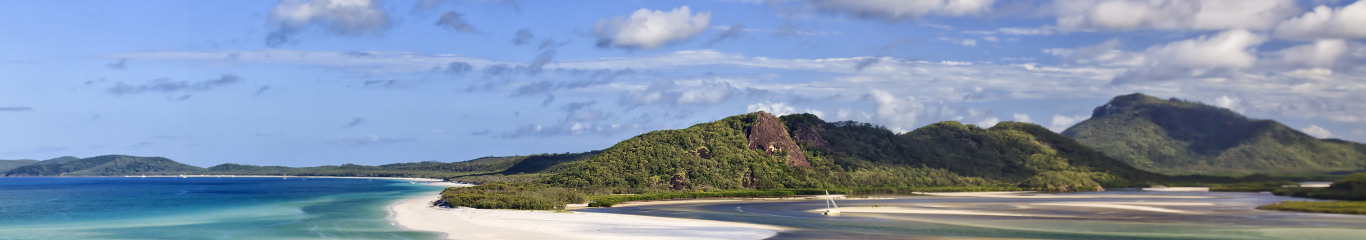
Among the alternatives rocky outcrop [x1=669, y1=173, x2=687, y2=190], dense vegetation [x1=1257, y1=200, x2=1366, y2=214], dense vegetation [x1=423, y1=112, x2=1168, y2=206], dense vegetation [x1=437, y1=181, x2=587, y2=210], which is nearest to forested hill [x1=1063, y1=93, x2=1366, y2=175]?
dense vegetation [x1=1257, y1=200, x2=1366, y2=214]

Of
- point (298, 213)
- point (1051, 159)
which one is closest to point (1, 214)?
point (298, 213)

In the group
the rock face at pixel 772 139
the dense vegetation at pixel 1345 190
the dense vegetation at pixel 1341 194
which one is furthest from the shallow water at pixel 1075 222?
the rock face at pixel 772 139

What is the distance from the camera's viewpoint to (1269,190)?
50031 millimetres

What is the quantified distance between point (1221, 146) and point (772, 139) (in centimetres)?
7225

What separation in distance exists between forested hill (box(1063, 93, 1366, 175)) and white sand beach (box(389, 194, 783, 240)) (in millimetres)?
35019

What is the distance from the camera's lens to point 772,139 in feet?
422

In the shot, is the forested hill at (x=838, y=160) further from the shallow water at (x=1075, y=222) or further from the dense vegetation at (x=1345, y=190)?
the dense vegetation at (x=1345, y=190)

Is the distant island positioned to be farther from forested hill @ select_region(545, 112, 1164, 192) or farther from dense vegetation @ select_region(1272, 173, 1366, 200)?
dense vegetation @ select_region(1272, 173, 1366, 200)

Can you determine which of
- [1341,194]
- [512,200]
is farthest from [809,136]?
[1341,194]

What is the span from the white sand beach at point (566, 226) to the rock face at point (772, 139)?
70856 mm

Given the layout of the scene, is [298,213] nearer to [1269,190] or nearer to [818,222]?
[818,222]

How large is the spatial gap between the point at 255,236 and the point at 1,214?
4278 cm

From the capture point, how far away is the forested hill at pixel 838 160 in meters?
111

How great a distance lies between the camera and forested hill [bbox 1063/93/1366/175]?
4756 centimetres
